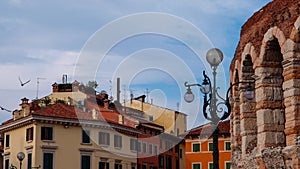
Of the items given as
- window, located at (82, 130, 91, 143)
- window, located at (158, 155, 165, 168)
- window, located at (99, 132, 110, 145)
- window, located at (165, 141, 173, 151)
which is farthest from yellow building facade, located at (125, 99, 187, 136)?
window, located at (82, 130, 91, 143)

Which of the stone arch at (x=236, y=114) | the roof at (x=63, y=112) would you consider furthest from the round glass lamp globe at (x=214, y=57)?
the roof at (x=63, y=112)

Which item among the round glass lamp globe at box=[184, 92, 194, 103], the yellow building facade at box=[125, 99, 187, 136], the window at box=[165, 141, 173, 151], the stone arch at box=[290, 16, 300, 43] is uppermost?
the yellow building facade at box=[125, 99, 187, 136]

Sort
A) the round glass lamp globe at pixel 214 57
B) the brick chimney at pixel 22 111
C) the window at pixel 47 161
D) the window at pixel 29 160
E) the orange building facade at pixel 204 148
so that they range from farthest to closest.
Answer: the orange building facade at pixel 204 148, the brick chimney at pixel 22 111, the window at pixel 47 161, the window at pixel 29 160, the round glass lamp globe at pixel 214 57

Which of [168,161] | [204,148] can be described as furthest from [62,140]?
[204,148]

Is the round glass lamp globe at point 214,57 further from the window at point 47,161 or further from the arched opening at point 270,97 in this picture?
the window at point 47,161

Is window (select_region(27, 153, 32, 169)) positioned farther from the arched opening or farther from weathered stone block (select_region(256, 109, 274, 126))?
weathered stone block (select_region(256, 109, 274, 126))

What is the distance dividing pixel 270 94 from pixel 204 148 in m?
44.7

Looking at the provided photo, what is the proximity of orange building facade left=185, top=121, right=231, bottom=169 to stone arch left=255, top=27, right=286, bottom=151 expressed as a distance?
42.0m

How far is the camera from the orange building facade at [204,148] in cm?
6066

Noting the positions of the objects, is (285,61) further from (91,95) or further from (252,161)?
(91,95)

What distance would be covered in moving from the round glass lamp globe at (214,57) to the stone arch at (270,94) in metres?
3.05

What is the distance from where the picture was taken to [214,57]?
1463 cm

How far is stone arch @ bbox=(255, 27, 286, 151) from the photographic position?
57.1 feet

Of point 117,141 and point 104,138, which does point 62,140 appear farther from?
point 117,141
